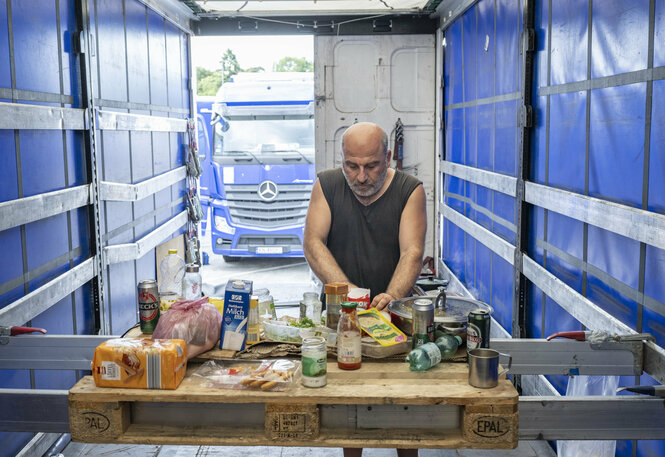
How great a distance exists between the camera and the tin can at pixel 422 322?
2451mm

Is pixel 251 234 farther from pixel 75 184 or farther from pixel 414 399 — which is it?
pixel 414 399

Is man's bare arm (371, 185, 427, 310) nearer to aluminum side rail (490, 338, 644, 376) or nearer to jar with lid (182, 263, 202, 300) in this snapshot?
aluminum side rail (490, 338, 644, 376)

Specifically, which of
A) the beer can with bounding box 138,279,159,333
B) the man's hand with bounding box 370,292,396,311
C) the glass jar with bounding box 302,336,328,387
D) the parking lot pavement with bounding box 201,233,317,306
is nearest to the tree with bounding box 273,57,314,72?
the parking lot pavement with bounding box 201,233,317,306

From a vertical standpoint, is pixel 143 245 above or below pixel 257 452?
above

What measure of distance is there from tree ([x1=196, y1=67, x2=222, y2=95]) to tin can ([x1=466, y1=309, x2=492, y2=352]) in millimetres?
39446

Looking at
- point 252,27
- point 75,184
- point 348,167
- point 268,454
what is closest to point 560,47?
point 348,167

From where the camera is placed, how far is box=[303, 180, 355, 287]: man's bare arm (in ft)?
12.4

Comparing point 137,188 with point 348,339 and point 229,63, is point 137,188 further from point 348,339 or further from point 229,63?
point 229,63

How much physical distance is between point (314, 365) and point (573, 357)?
1.27m

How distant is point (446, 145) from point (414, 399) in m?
6.33

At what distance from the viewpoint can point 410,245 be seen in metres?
3.83

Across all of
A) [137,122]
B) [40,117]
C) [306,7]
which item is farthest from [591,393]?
[306,7]

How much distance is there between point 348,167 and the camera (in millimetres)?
3801

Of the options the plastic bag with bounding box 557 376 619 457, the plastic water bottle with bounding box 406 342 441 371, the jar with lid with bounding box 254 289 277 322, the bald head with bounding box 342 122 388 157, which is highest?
the bald head with bounding box 342 122 388 157
